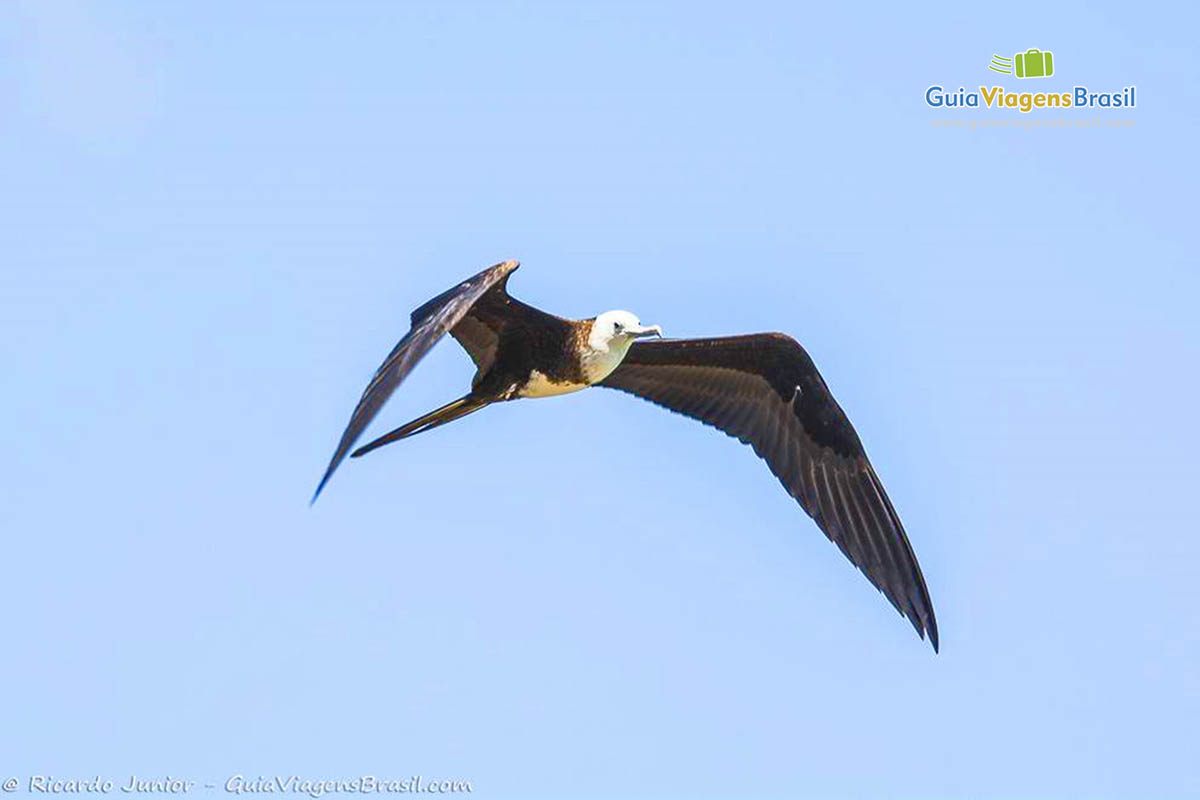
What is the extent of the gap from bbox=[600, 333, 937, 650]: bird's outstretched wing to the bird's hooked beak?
122cm

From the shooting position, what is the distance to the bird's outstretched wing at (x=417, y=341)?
804cm

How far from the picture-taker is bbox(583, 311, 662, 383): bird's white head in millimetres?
10430

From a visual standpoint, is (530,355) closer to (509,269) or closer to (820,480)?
(509,269)

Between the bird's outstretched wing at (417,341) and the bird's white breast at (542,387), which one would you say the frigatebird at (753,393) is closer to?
the bird's white breast at (542,387)

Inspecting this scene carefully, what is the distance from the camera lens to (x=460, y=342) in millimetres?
10875

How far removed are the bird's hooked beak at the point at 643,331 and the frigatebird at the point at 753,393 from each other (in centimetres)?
28

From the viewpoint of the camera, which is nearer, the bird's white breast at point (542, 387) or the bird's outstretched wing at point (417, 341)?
the bird's outstretched wing at point (417, 341)

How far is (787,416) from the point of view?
11867mm

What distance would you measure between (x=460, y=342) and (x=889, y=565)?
285cm

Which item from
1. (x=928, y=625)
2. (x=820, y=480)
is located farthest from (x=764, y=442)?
(x=928, y=625)

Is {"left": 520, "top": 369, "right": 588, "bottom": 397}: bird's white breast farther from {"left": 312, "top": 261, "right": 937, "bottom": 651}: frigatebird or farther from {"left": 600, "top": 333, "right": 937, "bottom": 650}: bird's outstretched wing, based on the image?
{"left": 600, "top": 333, "right": 937, "bottom": 650}: bird's outstretched wing

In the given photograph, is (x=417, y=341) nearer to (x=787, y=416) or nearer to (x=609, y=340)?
(x=609, y=340)

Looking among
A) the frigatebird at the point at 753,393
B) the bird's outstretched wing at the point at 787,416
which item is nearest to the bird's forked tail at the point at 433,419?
the frigatebird at the point at 753,393

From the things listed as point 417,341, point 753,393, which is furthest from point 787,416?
point 417,341
